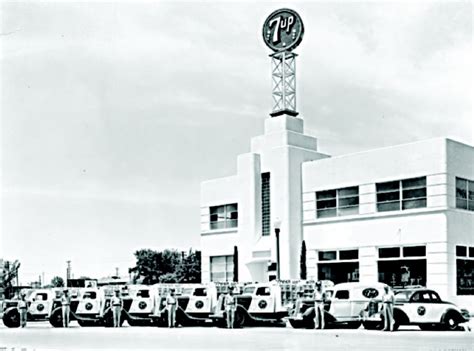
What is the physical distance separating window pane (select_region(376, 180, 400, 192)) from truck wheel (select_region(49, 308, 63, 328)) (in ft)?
61.8

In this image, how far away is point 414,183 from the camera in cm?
4009

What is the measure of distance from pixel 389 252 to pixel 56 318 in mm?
18023

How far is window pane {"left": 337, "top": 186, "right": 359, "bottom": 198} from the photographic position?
42844mm

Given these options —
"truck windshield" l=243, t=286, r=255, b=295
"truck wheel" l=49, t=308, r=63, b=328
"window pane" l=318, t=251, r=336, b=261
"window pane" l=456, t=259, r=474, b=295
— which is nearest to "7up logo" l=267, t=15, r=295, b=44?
"window pane" l=318, t=251, r=336, b=261

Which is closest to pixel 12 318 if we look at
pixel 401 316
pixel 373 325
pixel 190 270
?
pixel 373 325

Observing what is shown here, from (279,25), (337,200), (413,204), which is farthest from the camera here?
(279,25)

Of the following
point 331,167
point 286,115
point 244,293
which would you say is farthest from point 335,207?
point 244,293

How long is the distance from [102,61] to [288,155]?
825 inches

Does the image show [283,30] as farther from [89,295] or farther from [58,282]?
[58,282]

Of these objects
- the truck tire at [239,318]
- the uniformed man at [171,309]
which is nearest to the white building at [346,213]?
the truck tire at [239,318]

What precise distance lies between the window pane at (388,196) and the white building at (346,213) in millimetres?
50

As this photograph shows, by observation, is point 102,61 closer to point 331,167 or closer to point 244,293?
point 244,293

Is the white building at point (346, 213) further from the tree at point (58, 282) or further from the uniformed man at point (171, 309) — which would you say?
the tree at point (58, 282)

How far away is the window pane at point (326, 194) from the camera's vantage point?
43.9m
